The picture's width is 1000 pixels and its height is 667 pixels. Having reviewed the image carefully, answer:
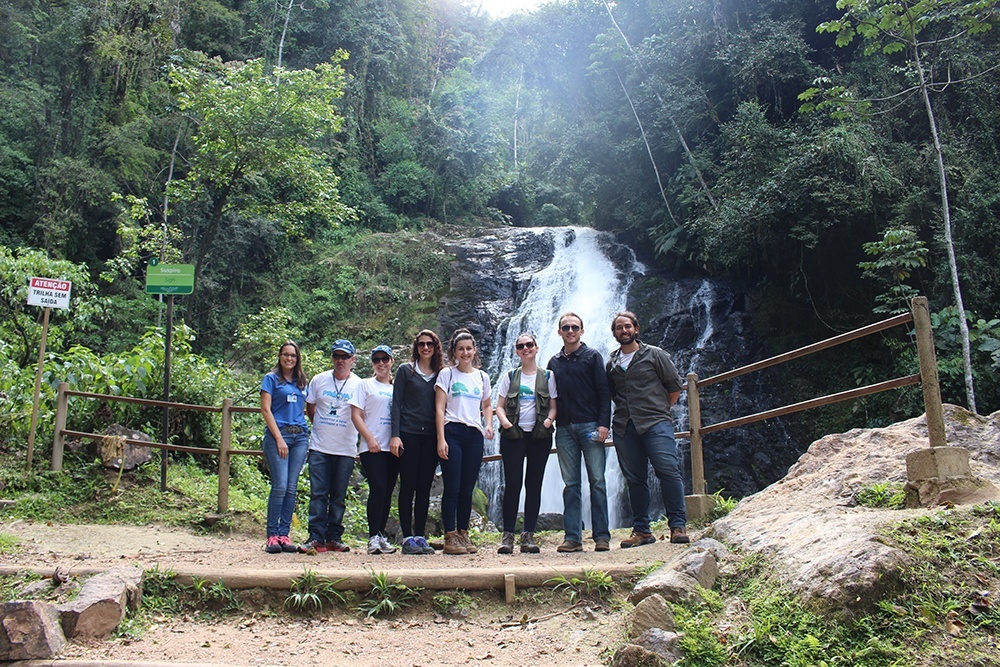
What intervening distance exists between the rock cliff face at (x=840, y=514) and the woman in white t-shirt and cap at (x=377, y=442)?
217 cm

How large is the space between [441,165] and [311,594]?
23484mm

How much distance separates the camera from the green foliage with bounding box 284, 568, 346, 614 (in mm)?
3570

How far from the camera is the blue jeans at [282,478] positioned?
5.12 m

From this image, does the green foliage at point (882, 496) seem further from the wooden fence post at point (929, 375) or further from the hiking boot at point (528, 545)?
the hiking boot at point (528, 545)

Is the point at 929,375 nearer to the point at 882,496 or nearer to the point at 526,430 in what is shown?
the point at 882,496

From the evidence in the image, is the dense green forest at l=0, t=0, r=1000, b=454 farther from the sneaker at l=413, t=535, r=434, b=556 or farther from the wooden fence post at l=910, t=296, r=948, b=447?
the sneaker at l=413, t=535, r=434, b=556

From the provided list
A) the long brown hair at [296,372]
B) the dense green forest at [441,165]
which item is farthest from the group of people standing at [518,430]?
the dense green forest at [441,165]

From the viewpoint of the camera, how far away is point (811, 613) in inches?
107

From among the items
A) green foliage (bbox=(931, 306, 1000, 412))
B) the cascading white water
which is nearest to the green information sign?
the cascading white water

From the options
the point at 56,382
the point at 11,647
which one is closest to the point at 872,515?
the point at 11,647

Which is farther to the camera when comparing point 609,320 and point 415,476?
point 609,320

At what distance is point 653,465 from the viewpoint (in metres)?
4.72

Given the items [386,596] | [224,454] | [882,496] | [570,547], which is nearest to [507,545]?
[570,547]

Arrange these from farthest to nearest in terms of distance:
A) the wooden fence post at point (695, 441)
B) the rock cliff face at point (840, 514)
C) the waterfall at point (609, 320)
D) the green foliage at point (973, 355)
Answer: the waterfall at point (609, 320) → the green foliage at point (973, 355) → the wooden fence post at point (695, 441) → the rock cliff face at point (840, 514)
